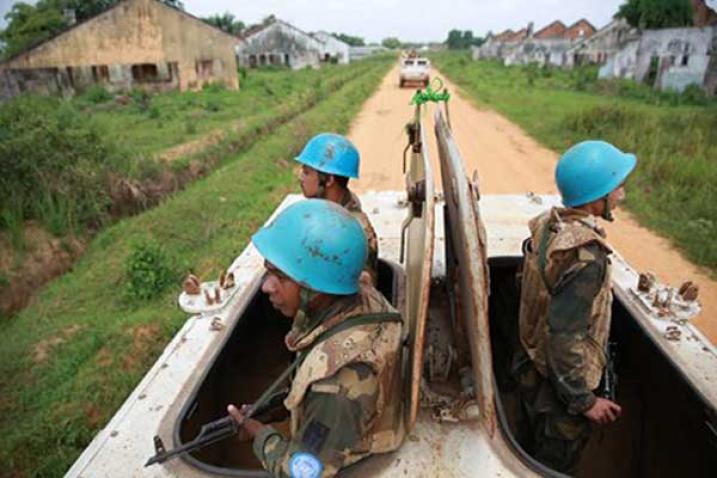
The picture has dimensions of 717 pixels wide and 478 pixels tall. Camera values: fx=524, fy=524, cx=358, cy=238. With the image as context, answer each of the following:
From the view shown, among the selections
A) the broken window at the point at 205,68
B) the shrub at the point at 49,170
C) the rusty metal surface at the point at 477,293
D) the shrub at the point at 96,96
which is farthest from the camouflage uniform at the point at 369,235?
the broken window at the point at 205,68

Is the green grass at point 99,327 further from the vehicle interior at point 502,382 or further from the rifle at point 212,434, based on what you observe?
the rifle at point 212,434

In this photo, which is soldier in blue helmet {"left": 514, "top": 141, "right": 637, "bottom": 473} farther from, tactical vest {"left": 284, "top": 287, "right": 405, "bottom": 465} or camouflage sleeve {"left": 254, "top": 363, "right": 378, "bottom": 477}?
camouflage sleeve {"left": 254, "top": 363, "right": 378, "bottom": 477}

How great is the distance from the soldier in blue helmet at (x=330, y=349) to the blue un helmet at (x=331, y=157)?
136 centimetres

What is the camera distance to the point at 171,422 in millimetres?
1783

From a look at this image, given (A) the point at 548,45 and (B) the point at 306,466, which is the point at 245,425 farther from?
(A) the point at 548,45

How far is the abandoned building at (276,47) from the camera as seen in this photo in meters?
43.3

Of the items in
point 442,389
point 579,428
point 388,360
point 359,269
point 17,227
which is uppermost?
point 359,269

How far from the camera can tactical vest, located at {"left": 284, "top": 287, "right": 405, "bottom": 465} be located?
1.45m

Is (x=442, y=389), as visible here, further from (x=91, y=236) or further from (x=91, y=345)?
(x=91, y=236)

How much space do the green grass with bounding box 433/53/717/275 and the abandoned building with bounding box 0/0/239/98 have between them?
1378 centimetres

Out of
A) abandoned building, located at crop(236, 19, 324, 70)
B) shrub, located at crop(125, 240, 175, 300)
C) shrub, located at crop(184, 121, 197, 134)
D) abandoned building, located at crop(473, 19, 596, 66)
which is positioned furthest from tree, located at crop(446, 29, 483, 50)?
shrub, located at crop(125, 240, 175, 300)

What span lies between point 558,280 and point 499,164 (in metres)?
9.30

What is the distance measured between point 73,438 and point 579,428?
3.48 m

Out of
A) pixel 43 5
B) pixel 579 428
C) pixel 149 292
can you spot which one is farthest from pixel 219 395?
pixel 43 5
